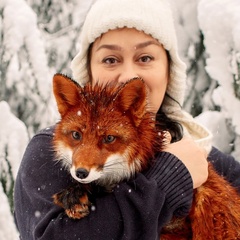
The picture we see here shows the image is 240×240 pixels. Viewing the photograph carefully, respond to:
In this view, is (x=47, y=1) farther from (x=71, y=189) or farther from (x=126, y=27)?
(x=71, y=189)

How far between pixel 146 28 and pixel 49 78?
7.04ft

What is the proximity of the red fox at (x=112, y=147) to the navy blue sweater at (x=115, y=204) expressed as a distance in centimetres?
5

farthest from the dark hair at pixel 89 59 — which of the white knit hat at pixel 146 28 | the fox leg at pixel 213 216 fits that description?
the fox leg at pixel 213 216

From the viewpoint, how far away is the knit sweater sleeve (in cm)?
170

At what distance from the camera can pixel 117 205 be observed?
1.73 meters

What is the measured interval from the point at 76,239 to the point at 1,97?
2.58 meters

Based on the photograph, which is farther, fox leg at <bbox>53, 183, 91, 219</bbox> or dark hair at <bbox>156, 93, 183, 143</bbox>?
dark hair at <bbox>156, 93, 183, 143</bbox>

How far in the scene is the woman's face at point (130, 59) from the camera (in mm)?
2166

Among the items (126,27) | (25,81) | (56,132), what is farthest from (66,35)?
(56,132)

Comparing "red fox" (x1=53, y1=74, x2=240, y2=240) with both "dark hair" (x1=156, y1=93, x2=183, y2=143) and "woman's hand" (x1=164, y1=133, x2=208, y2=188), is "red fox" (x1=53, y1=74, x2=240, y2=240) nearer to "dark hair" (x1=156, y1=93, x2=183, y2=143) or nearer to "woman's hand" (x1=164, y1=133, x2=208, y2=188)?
"woman's hand" (x1=164, y1=133, x2=208, y2=188)

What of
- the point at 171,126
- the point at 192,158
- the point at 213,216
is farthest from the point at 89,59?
the point at 213,216

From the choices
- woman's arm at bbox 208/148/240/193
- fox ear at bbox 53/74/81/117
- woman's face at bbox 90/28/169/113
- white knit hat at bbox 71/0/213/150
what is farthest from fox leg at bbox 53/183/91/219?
woman's arm at bbox 208/148/240/193

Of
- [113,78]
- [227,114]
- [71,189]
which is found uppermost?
[113,78]

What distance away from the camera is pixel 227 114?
3754 millimetres
